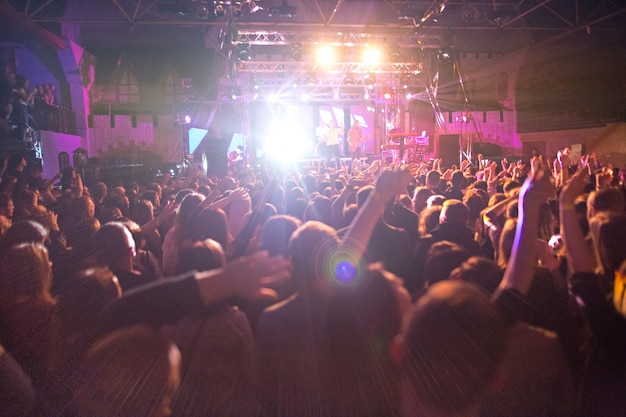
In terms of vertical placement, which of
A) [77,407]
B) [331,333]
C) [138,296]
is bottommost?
[77,407]

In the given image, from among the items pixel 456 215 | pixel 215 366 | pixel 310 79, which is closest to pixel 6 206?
pixel 215 366

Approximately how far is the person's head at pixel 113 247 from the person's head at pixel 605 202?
3.01 meters

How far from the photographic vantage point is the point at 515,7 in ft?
32.1

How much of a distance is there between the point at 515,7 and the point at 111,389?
11.0 m

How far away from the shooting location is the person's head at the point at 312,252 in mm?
1732

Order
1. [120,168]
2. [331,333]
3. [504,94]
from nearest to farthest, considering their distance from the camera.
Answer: [331,333] < [120,168] < [504,94]

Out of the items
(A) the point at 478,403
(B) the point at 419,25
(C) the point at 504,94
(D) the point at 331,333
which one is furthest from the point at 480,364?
(C) the point at 504,94

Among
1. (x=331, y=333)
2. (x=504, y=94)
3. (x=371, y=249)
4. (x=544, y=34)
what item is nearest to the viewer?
(x=331, y=333)

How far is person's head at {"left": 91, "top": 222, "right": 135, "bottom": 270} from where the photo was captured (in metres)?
2.52

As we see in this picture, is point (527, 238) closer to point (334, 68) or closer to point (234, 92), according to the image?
point (234, 92)

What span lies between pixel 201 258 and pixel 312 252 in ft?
1.99

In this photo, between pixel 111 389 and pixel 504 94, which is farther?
pixel 504 94

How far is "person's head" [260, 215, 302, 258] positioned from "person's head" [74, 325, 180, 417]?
3.74ft

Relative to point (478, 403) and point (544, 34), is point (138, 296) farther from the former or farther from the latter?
point (544, 34)
